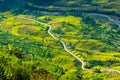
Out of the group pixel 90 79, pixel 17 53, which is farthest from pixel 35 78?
pixel 90 79

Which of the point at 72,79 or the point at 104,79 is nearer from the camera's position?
the point at 72,79

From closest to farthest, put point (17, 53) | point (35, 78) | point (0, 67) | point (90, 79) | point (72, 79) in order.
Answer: point (0, 67)
point (35, 78)
point (72, 79)
point (17, 53)
point (90, 79)

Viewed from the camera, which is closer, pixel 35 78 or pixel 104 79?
pixel 35 78

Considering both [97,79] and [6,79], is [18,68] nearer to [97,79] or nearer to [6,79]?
[6,79]

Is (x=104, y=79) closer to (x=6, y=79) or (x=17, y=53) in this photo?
(x=17, y=53)

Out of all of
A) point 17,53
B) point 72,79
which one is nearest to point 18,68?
point 72,79

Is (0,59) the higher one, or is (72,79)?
(0,59)

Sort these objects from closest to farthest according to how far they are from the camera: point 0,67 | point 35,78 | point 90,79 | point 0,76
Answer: point 0,76
point 0,67
point 35,78
point 90,79

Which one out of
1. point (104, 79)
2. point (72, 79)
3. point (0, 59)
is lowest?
point (104, 79)

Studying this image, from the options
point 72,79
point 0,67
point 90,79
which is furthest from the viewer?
point 90,79
